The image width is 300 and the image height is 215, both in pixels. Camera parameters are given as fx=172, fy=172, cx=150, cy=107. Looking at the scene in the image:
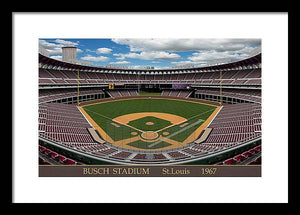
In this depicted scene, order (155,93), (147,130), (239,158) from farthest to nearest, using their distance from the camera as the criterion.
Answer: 1. (155,93)
2. (147,130)
3. (239,158)

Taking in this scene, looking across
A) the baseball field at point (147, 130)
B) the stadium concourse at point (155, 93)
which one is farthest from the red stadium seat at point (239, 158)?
the baseball field at point (147, 130)

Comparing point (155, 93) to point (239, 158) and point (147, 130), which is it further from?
A: point (239, 158)

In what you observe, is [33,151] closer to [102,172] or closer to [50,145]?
[50,145]

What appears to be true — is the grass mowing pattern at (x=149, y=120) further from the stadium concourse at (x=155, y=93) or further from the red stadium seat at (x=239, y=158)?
the red stadium seat at (x=239, y=158)

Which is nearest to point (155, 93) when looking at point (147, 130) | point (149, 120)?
point (149, 120)

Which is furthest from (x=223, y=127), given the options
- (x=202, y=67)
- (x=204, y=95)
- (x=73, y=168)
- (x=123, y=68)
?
(x=123, y=68)

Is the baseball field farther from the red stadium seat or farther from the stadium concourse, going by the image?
the red stadium seat

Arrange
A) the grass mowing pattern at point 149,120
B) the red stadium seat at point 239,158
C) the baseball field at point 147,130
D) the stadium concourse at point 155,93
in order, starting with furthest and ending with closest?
the grass mowing pattern at point 149,120 → the baseball field at point 147,130 → the stadium concourse at point 155,93 → the red stadium seat at point 239,158

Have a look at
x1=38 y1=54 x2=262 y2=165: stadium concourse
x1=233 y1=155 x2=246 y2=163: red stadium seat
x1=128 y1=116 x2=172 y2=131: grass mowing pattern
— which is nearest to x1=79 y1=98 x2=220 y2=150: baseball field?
x1=128 y1=116 x2=172 y2=131: grass mowing pattern
